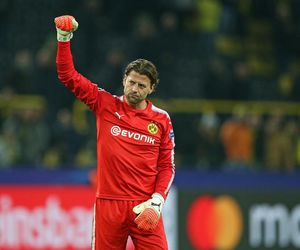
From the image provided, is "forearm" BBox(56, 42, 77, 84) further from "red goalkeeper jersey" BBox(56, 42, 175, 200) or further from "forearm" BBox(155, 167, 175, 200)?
"forearm" BBox(155, 167, 175, 200)

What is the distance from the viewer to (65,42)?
24.4ft

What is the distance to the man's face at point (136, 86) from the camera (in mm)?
7680

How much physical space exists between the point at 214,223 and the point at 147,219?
20.7 feet

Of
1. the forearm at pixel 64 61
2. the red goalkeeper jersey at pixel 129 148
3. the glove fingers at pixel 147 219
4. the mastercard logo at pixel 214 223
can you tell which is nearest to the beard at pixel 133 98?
the red goalkeeper jersey at pixel 129 148

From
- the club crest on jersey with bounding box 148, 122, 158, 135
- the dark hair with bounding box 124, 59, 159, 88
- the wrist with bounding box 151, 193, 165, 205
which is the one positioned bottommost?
the wrist with bounding box 151, 193, 165, 205

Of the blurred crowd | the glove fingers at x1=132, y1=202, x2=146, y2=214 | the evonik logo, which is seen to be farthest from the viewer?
the blurred crowd

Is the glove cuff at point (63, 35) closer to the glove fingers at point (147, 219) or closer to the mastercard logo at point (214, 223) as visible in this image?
the glove fingers at point (147, 219)

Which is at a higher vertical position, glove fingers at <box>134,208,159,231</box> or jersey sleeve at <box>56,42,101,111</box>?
jersey sleeve at <box>56,42,101,111</box>

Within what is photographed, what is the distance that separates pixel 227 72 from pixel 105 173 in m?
9.52

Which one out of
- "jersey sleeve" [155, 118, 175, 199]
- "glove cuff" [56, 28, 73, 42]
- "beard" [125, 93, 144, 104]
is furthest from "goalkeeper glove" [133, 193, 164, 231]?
"glove cuff" [56, 28, 73, 42]

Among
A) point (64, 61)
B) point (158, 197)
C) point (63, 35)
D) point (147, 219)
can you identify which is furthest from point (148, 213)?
point (63, 35)

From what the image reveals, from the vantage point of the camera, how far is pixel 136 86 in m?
7.69

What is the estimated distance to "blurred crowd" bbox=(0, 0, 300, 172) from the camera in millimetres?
14359

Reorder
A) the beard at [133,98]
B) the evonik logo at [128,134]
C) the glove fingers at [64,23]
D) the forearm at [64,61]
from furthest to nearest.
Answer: the evonik logo at [128,134], the beard at [133,98], the forearm at [64,61], the glove fingers at [64,23]
